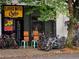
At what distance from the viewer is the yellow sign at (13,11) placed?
2577 cm

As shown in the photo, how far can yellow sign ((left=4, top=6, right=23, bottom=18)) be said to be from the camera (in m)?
25.8

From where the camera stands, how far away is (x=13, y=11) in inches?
1018

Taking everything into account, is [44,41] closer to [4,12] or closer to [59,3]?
[59,3]

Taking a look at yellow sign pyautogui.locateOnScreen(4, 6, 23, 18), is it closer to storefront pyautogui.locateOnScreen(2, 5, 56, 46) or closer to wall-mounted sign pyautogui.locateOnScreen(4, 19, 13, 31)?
storefront pyautogui.locateOnScreen(2, 5, 56, 46)

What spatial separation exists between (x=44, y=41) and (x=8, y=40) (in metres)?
3.02

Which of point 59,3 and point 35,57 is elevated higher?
point 59,3

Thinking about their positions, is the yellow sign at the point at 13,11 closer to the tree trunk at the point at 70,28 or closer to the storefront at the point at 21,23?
the storefront at the point at 21,23

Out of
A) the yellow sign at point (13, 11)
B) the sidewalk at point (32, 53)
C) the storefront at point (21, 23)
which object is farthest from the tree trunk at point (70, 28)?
the yellow sign at point (13, 11)

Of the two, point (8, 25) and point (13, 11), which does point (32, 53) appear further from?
point (13, 11)

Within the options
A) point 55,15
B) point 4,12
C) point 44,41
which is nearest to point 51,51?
point 44,41

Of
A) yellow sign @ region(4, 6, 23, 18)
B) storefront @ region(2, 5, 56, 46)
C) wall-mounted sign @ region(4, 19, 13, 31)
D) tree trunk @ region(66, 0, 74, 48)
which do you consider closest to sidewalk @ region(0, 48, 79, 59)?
tree trunk @ region(66, 0, 74, 48)

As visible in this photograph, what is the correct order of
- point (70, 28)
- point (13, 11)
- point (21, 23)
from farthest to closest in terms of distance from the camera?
point (21, 23), point (13, 11), point (70, 28)

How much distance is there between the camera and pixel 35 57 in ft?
64.8

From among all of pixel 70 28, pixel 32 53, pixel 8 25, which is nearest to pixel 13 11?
pixel 8 25
